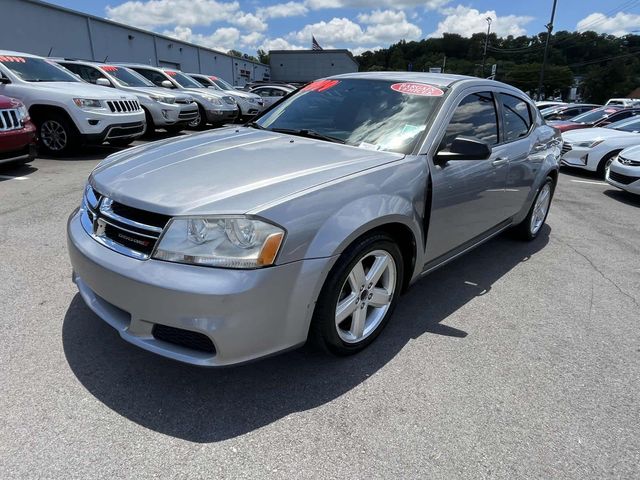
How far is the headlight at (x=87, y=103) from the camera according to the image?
7547 millimetres

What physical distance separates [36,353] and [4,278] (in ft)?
3.90

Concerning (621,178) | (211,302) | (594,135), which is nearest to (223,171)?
(211,302)

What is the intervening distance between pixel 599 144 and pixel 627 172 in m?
2.39

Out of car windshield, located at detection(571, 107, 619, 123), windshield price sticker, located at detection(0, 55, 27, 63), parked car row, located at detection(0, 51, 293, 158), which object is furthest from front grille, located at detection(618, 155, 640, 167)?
windshield price sticker, located at detection(0, 55, 27, 63)

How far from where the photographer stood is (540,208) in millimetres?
4984

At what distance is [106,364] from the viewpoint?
243 centimetres

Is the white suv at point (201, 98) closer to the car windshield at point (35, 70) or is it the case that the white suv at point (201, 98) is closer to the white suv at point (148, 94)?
the white suv at point (148, 94)

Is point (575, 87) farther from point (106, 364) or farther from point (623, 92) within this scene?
point (106, 364)

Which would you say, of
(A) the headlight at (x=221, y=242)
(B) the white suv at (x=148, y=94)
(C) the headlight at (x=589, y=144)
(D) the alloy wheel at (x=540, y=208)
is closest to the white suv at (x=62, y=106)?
(B) the white suv at (x=148, y=94)

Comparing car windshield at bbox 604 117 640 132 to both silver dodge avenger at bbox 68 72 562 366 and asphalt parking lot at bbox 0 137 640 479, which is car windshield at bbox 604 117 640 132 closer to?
asphalt parking lot at bbox 0 137 640 479

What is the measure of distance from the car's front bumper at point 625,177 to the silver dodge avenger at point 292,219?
16.7 ft

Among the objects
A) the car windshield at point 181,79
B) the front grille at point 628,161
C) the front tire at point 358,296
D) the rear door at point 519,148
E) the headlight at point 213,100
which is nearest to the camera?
the front tire at point 358,296

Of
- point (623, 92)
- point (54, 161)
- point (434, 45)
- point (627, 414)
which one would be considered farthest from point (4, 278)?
point (434, 45)

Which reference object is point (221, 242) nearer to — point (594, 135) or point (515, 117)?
point (515, 117)
